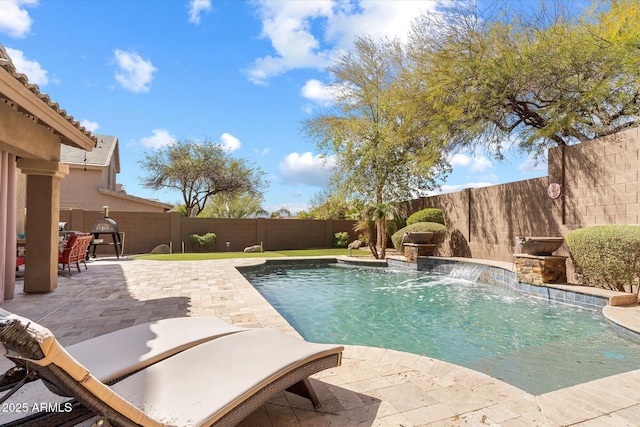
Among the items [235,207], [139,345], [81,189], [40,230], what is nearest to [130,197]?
[81,189]

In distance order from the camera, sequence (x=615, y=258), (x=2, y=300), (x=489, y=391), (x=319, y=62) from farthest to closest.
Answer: (x=319, y=62) → (x=615, y=258) → (x=2, y=300) → (x=489, y=391)

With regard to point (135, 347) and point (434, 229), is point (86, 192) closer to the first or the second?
point (434, 229)

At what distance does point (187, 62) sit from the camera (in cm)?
1095

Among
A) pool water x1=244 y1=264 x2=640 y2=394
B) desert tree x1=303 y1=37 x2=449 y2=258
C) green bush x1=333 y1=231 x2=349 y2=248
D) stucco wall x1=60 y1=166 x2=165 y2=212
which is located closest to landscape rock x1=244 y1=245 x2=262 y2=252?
green bush x1=333 y1=231 x2=349 y2=248

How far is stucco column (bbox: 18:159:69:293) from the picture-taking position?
631 cm

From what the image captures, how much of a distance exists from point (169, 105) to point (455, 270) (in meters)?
13.1

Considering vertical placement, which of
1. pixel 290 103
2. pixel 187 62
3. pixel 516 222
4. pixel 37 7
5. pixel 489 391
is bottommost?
pixel 489 391

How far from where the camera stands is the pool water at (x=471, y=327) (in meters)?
3.74

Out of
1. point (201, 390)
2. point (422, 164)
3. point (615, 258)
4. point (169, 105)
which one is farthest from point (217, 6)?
point (615, 258)

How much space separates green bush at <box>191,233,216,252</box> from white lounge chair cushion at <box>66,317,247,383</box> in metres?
15.3

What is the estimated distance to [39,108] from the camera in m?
4.72

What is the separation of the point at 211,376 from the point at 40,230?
6.24m

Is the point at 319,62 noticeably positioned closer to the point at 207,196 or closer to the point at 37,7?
the point at 37,7

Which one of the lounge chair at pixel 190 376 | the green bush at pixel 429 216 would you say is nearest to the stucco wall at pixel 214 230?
the green bush at pixel 429 216
